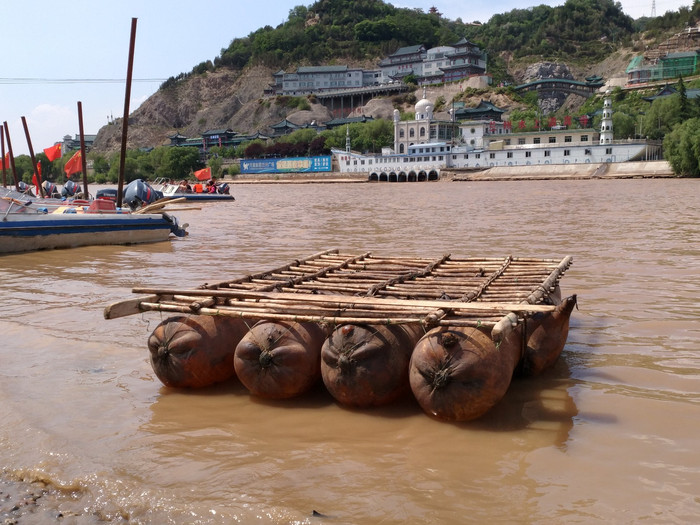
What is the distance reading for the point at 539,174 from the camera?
6631cm

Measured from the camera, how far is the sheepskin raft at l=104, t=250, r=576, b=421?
442 cm

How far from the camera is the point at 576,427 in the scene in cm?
461

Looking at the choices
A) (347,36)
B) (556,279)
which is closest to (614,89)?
(347,36)

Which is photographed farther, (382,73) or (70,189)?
(382,73)

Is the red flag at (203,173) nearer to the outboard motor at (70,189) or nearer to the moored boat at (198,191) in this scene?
the moored boat at (198,191)

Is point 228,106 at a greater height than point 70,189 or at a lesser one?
greater

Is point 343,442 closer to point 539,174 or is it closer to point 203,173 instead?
point 203,173

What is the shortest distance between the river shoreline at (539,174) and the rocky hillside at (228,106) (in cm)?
3081

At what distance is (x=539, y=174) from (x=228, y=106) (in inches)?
3416

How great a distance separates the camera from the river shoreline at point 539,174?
185 feet

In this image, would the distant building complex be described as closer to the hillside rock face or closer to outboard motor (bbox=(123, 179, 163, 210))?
the hillside rock face

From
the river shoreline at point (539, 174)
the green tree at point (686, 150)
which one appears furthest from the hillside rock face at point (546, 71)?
the green tree at point (686, 150)

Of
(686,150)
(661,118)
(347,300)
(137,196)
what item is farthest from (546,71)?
(347,300)

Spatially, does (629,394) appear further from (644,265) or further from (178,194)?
(178,194)
